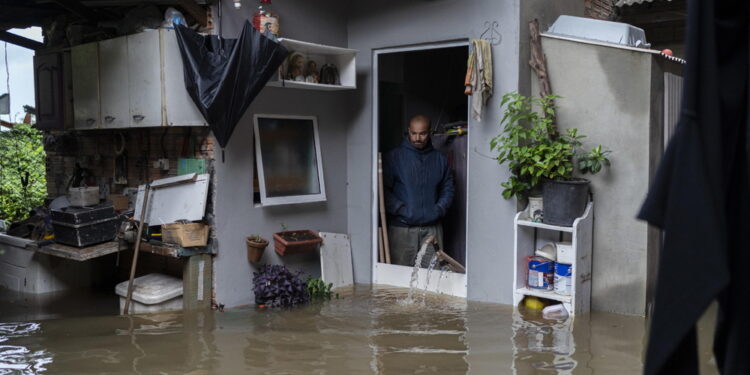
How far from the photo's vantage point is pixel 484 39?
6.43 meters

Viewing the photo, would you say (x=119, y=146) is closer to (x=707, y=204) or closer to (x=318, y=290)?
(x=318, y=290)

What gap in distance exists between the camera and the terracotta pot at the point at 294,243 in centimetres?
663

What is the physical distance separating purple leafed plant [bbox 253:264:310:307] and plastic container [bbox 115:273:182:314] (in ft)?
2.51

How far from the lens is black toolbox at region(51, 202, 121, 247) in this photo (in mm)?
6258

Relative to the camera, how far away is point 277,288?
6.41 m

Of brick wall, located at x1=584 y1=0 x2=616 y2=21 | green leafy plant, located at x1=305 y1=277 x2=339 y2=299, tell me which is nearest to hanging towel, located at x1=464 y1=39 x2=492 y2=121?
brick wall, located at x1=584 y1=0 x2=616 y2=21

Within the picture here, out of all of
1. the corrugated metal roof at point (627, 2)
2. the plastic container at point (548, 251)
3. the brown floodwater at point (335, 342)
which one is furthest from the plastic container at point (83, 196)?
the corrugated metal roof at point (627, 2)

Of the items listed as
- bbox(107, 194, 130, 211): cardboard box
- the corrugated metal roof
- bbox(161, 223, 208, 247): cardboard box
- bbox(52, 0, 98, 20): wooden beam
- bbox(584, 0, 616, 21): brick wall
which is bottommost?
bbox(161, 223, 208, 247): cardboard box

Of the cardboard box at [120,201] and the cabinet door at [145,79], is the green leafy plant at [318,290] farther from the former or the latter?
the cabinet door at [145,79]

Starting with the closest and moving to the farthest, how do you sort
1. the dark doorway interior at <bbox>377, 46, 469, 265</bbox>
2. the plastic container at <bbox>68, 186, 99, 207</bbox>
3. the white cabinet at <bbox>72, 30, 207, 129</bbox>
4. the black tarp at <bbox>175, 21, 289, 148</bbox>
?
1. the black tarp at <bbox>175, 21, 289, 148</bbox>
2. the white cabinet at <bbox>72, 30, 207, 129</bbox>
3. the plastic container at <bbox>68, 186, 99, 207</bbox>
4. the dark doorway interior at <bbox>377, 46, 469, 265</bbox>

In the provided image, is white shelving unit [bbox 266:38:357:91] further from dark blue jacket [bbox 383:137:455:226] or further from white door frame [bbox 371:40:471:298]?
dark blue jacket [bbox 383:137:455:226]

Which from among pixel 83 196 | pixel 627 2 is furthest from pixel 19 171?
pixel 627 2

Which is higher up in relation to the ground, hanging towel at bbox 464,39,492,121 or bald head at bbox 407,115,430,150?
hanging towel at bbox 464,39,492,121

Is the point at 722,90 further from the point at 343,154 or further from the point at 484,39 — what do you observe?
the point at 343,154
